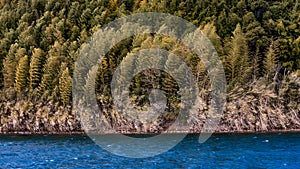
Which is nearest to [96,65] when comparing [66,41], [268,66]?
[66,41]

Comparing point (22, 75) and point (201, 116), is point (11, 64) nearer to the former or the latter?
point (22, 75)

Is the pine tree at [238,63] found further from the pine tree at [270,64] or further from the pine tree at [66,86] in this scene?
the pine tree at [66,86]

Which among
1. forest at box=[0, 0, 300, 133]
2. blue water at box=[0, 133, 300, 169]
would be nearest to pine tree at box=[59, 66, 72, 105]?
forest at box=[0, 0, 300, 133]

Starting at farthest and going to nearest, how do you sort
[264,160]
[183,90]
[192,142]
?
[183,90] → [192,142] → [264,160]

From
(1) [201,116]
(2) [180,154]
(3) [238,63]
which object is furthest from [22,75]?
(2) [180,154]

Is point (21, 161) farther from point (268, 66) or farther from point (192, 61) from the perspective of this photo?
point (268, 66)

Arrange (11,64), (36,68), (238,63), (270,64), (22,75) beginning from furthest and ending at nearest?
(11,64), (36,68), (22,75), (270,64), (238,63)
